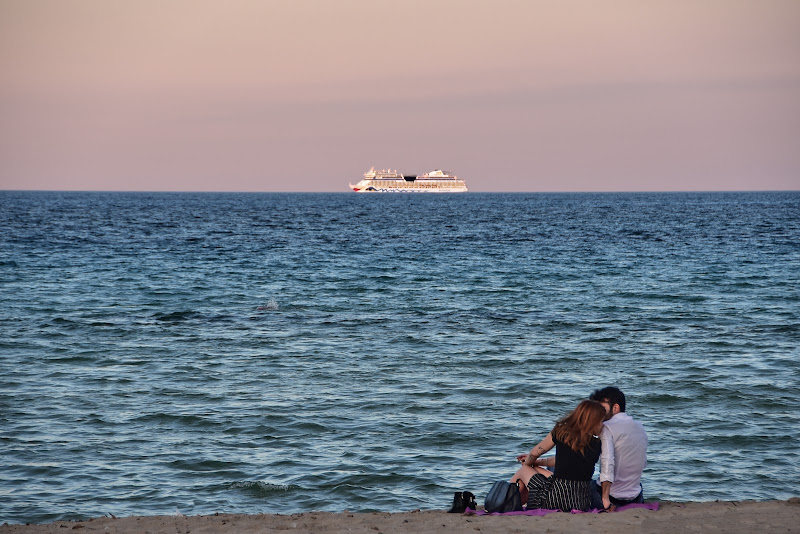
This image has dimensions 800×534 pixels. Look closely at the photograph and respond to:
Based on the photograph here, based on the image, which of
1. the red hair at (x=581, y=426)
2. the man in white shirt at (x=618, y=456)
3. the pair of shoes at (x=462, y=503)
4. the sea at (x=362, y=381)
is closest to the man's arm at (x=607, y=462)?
the man in white shirt at (x=618, y=456)

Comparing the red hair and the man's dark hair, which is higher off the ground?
the man's dark hair

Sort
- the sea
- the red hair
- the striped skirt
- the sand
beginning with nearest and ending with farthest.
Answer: the sand, the red hair, the striped skirt, the sea

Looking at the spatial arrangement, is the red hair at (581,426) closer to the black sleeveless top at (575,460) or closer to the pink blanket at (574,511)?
the black sleeveless top at (575,460)

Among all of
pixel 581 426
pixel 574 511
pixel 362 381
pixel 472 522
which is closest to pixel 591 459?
pixel 581 426

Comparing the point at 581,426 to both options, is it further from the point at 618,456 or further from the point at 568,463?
the point at 618,456

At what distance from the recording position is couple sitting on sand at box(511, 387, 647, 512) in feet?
28.7

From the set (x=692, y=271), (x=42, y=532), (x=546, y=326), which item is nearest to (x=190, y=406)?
(x=42, y=532)

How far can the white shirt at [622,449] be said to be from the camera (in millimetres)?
8867

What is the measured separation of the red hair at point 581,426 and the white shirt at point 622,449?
25 cm

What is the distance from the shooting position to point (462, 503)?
9.22 meters

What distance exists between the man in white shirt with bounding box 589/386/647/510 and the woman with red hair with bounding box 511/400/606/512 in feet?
0.44

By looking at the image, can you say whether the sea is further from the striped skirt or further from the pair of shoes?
the striped skirt

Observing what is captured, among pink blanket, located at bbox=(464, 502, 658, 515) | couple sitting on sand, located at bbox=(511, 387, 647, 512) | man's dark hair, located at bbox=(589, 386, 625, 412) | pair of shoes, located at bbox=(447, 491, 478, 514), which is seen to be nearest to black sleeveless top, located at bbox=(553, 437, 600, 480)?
couple sitting on sand, located at bbox=(511, 387, 647, 512)

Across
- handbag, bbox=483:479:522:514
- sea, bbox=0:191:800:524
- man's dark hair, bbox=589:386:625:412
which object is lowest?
sea, bbox=0:191:800:524
